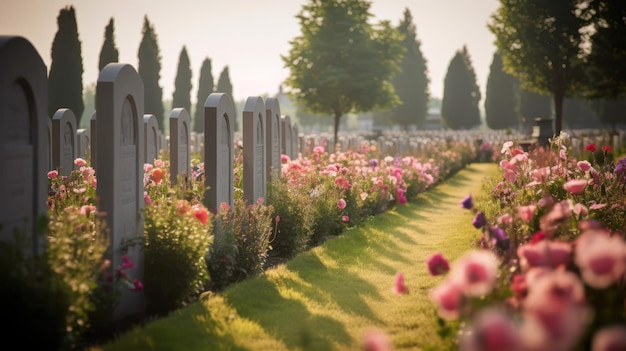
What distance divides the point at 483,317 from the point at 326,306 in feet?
14.8

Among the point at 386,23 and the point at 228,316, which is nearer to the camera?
the point at 228,316

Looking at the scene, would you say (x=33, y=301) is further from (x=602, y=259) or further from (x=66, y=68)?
(x=66, y=68)

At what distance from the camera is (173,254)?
6.54 meters

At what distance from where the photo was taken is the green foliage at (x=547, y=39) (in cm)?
2862

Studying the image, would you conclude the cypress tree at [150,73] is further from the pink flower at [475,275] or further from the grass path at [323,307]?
the pink flower at [475,275]

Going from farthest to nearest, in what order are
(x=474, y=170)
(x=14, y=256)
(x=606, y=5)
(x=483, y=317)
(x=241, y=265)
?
(x=474, y=170), (x=606, y=5), (x=241, y=265), (x=14, y=256), (x=483, y=317)

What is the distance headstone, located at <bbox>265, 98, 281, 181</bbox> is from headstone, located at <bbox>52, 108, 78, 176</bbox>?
4640mm

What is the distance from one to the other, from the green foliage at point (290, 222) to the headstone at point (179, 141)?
8.19 ft

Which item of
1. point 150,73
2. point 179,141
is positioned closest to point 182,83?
point 150,73

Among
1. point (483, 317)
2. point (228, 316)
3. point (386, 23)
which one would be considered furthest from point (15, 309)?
point (386, 23)

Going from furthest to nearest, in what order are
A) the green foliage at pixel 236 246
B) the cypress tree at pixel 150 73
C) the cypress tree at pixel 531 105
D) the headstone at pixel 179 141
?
the cypress tree at pixel 531 105, the cypress tree at pixel 150 73, the headstone at pixel 179 141, the green foliage at pixel 236 246

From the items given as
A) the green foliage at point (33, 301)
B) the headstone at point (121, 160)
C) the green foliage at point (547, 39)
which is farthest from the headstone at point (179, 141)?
the green foliage at point (547, 39)

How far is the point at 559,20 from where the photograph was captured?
28578mm

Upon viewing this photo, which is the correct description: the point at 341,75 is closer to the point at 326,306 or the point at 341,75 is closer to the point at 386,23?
the point at 386,23
